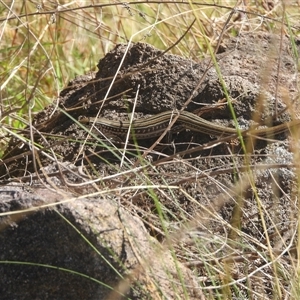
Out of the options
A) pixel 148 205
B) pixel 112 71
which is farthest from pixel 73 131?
pixel 148 205

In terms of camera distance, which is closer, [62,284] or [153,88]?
[62,284]

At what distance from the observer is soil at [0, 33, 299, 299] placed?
9.54ft

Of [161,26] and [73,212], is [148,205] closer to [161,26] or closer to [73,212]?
[73,212]

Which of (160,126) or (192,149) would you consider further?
(160,126)

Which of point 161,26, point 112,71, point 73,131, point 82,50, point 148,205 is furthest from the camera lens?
point 82,50

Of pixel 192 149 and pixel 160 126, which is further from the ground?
pixel 192 149

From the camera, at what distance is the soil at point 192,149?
291 centimetres

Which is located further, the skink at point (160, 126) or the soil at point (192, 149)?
the skink at point (160, 126)

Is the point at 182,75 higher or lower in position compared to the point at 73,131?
higher

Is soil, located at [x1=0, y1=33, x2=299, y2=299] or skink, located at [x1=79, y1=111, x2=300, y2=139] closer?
soil, located at [x1=0, y1=33, x2=299, y2=299]

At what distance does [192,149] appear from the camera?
2.93 m

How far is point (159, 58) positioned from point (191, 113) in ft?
1.50

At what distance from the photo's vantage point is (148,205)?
9.94 ft

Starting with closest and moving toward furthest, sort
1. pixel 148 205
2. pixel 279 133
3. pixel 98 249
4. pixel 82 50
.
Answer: pixel 98 249 → pixel 148 205 → pixel 279 133 → pixel 82 50
